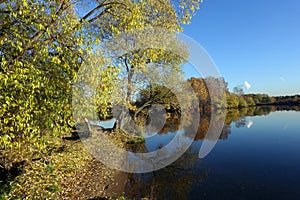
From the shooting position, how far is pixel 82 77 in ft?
18.3

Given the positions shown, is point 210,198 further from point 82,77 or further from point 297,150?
point 297,150

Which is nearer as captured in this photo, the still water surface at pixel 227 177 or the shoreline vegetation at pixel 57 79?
the shoreline vegetation at pixel 57 79

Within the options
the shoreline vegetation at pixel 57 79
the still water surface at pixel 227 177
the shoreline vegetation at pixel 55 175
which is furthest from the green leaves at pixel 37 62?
Answer: the still water surface at pixel 227 177

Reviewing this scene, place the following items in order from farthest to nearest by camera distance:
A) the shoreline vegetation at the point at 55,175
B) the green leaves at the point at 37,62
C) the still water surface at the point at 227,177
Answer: the still water surface at the point at 227,177, the shoreline vegetation at the point at 55,175, the green leaves at the point at 37,62

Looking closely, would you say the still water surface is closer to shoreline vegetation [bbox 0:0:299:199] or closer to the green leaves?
shoreline vegetation [bbox 0:0:299:199]

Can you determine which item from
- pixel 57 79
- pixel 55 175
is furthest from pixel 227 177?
pixel 57 79

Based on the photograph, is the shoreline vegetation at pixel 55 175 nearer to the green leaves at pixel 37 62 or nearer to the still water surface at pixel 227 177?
the green leaves at pixel 37 62

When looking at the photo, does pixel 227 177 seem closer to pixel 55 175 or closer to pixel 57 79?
pixel 55 175

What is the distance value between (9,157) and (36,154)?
131 cm

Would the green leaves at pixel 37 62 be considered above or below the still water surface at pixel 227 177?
above

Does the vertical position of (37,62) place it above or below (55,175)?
above

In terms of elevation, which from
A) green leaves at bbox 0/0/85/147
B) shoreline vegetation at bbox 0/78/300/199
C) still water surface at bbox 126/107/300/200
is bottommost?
still water surface at bbox 126/107/300/200

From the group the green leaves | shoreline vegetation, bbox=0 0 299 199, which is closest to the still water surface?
shoreline vegetation, bbox=0 0 299 199

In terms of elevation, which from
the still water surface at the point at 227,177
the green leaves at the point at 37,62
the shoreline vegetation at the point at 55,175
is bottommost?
→ the still water surface at the point at 227,177
